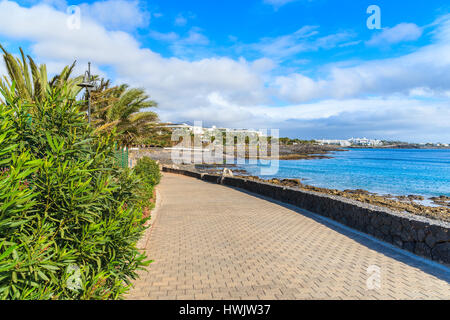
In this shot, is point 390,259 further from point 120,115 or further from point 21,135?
point 120,115

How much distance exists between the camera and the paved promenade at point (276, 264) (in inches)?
175

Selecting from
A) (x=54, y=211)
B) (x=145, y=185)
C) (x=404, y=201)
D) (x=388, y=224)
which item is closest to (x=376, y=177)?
(x=404, y=201)

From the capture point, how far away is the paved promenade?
175 inches

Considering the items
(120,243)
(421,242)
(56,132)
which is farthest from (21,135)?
(421,242)

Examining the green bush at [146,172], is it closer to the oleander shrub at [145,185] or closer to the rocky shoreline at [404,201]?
the oleander shrub at [145,185]

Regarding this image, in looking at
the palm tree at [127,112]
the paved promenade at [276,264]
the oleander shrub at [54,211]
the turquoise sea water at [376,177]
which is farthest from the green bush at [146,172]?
the turquoise sea water at [376,177]

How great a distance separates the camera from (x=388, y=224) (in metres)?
7.11

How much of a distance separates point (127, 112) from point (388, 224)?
515 inches

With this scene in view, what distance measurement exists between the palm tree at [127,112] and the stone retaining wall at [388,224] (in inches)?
366

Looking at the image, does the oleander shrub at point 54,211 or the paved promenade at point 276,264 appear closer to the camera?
the oleander shrub at point 54,211

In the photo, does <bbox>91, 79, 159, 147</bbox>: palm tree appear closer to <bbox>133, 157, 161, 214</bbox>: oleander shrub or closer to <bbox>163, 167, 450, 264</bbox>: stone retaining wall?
<bbox>133, 157, 161, 214</bbox>: oleander shrub

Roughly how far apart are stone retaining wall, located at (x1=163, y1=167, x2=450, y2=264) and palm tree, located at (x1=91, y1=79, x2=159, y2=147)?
9.29m

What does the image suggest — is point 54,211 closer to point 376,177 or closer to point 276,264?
point 276,264
